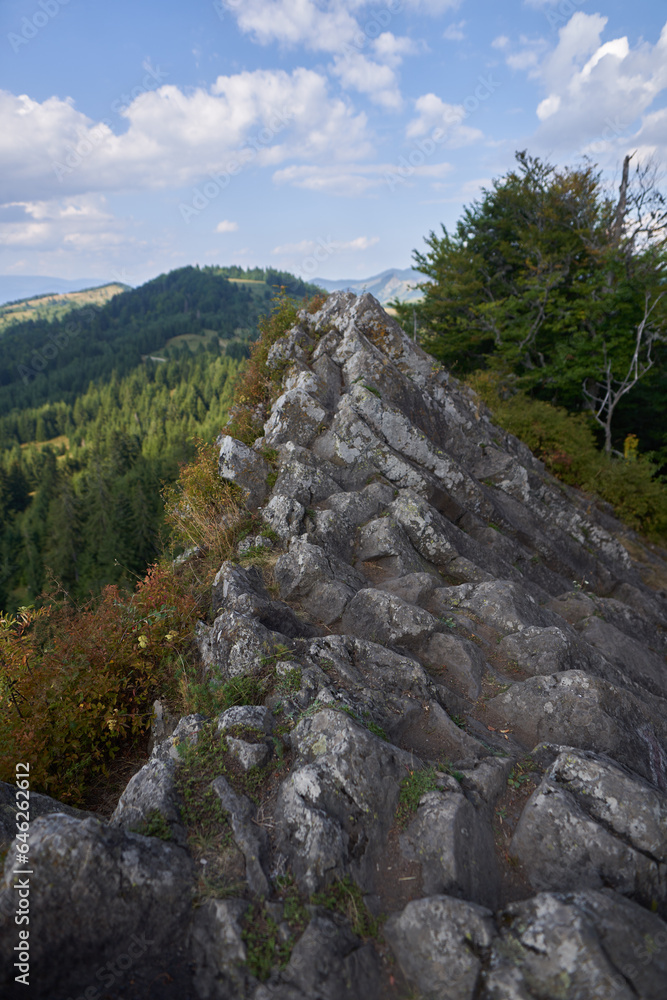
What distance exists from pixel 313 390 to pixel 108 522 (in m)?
58.4

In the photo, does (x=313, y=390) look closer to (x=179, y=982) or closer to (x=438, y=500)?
(x=438, y=500)

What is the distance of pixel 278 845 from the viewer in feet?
13.4

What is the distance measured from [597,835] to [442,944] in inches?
69.4

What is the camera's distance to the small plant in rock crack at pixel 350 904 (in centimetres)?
361

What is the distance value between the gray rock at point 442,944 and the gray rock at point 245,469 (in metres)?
7.31

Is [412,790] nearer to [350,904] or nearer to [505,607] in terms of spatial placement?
[350,904]

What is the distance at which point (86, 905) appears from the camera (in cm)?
346

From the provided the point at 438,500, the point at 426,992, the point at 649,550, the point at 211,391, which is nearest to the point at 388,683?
the point at 426,992

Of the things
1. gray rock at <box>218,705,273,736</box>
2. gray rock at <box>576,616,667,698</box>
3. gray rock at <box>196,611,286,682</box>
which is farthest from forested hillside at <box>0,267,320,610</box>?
gray rock at <box>576,616,667,698</box>

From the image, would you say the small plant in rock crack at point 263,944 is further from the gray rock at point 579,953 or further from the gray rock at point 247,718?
the gray rock at point 247,718

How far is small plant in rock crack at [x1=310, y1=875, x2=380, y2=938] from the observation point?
11.8 feet

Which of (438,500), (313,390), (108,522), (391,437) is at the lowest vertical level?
(108,522)

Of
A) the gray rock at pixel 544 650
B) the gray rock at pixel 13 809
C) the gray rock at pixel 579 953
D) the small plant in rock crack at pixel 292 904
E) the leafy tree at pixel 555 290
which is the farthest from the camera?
the leafy tree at pixel 555 290

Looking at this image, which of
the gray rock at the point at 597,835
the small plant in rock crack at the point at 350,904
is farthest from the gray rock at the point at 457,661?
the small plant in rock crack at the point at 350,904
